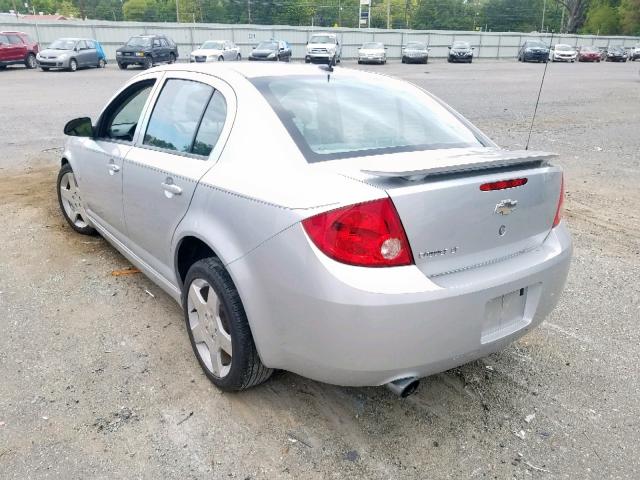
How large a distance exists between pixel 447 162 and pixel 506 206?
343mm

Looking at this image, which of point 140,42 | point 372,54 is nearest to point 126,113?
point 140,42

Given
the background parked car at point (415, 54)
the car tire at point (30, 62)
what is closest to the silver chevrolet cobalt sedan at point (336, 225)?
the car tire at point (30, 62)

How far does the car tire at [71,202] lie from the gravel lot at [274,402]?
30 cm

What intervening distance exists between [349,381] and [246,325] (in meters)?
0.57

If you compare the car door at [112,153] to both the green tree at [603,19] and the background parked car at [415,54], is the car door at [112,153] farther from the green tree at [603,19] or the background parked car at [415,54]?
the green tree at [603,19]

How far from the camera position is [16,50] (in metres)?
26.2

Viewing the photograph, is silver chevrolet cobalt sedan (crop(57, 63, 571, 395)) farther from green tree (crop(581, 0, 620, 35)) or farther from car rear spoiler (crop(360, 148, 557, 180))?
green tree (crop(581, 0, 620, 35))

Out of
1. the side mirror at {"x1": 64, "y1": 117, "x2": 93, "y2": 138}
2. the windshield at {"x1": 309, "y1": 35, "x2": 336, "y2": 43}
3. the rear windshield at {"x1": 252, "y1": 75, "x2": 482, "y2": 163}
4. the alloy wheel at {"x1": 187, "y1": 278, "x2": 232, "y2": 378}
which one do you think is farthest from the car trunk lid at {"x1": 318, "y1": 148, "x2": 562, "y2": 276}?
the windshield at {"x1": 309, "y1": 35, "x2": 336, "y2": 43}

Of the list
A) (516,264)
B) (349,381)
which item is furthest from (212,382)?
(516,264)

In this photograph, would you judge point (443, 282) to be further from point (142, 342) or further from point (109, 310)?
point (109, 310)

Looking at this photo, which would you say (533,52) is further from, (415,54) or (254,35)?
(254,35)

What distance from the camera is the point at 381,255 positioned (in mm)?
2271

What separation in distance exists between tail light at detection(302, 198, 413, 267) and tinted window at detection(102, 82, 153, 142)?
84.9 inches

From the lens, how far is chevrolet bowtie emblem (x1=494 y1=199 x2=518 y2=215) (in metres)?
2.51
